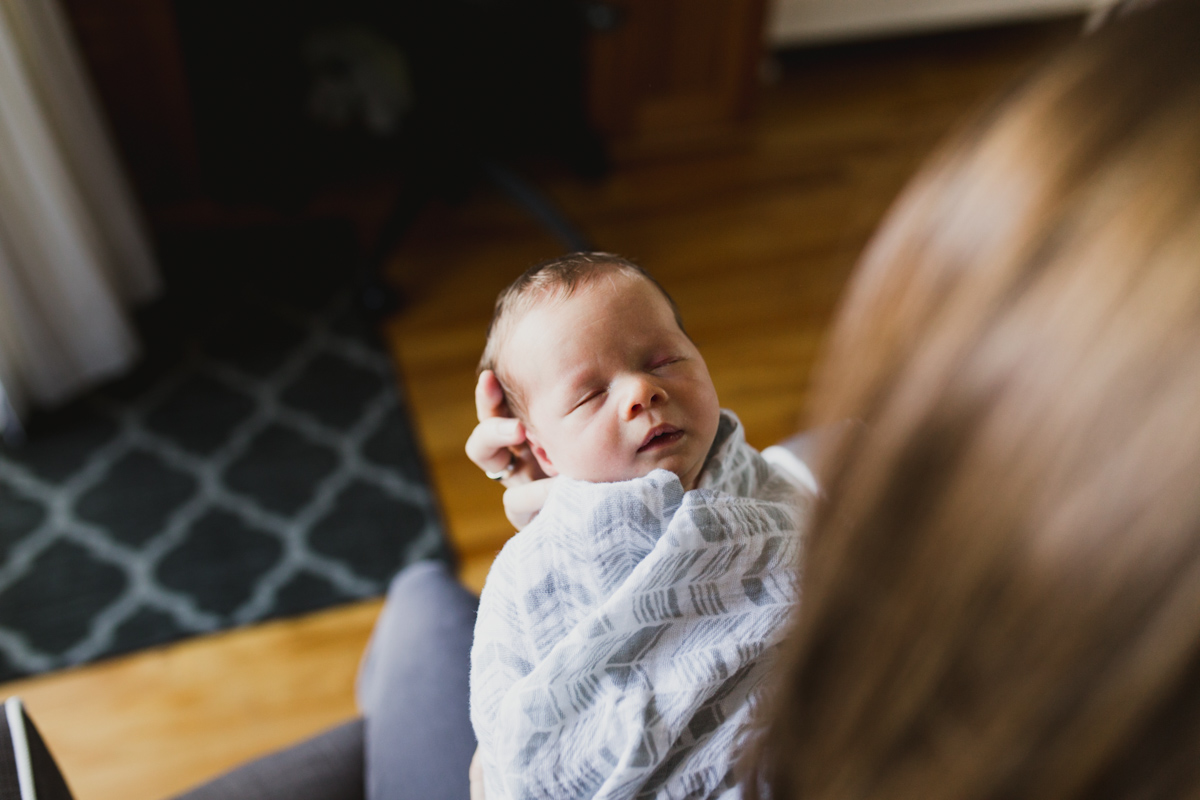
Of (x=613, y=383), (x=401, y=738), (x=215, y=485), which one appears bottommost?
(x=215, y=485)

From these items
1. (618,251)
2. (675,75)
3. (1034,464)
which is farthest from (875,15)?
(1034,464)

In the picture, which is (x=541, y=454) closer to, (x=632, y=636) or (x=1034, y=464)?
(x=632, y=636)

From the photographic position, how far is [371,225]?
2.11 metres

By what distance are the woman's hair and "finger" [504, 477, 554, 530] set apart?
0.78 feet

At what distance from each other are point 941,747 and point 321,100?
6.83 ft

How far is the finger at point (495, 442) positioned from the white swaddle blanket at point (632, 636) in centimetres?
4

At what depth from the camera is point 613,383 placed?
499 millimetres

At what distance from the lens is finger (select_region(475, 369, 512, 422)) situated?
54 centimetres

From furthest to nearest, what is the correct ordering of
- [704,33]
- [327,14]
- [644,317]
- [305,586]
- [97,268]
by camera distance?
[704,33] → [327,14] → [97,268] → [305,586] → [644,317]

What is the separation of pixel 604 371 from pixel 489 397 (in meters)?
0.08

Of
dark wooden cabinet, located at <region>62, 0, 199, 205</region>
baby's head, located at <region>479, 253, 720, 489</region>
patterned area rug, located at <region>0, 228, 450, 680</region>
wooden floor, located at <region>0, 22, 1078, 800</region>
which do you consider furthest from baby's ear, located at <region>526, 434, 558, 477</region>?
dark wooden cabinet, located at <region>62, 0, 199, 205</region>

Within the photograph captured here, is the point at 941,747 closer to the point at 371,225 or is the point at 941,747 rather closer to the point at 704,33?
the point at 371,225

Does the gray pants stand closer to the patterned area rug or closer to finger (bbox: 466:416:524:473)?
finger (bbox: 466:416:524:473)

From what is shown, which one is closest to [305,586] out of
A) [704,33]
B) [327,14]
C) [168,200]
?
[168,200]
